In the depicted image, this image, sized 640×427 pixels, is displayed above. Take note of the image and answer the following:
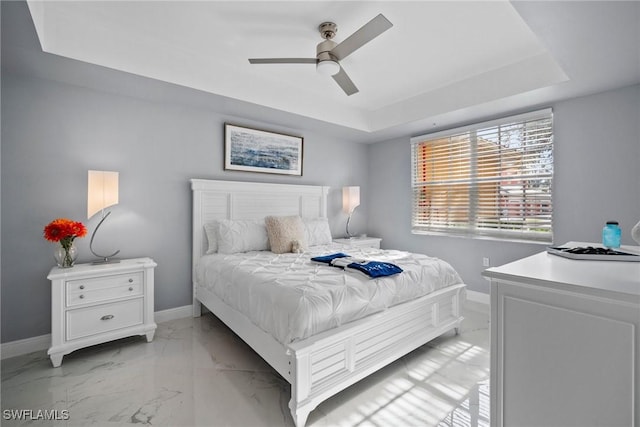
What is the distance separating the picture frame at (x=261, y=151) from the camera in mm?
3525

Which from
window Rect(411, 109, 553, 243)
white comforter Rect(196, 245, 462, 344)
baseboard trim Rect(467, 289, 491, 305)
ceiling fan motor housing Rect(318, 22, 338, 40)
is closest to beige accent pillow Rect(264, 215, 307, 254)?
white comforter Rect(196, 245, 462, 344)

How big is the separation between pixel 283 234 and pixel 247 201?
2.45 ft

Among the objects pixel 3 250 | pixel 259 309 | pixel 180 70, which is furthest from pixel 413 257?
pixel 3 250

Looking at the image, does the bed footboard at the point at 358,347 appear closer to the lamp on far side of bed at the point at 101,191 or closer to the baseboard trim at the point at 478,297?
the baseboard trim at the point at 478,297

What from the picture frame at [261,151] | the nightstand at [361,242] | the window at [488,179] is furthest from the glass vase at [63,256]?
the window at [488,179]

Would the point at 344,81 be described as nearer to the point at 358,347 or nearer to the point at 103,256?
the point at 358,347

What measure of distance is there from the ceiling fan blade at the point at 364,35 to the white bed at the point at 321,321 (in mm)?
1631

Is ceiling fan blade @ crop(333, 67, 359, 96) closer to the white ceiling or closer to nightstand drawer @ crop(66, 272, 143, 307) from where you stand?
the white ceiling

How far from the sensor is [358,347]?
188 centimetres

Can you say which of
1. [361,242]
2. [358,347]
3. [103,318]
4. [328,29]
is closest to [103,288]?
[103,318]

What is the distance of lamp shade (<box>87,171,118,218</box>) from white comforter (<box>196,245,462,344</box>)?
1.03 meters

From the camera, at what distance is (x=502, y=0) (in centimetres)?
199

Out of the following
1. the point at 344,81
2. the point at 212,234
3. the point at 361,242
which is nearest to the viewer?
the point at 344,81

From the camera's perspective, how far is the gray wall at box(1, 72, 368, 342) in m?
2.40
